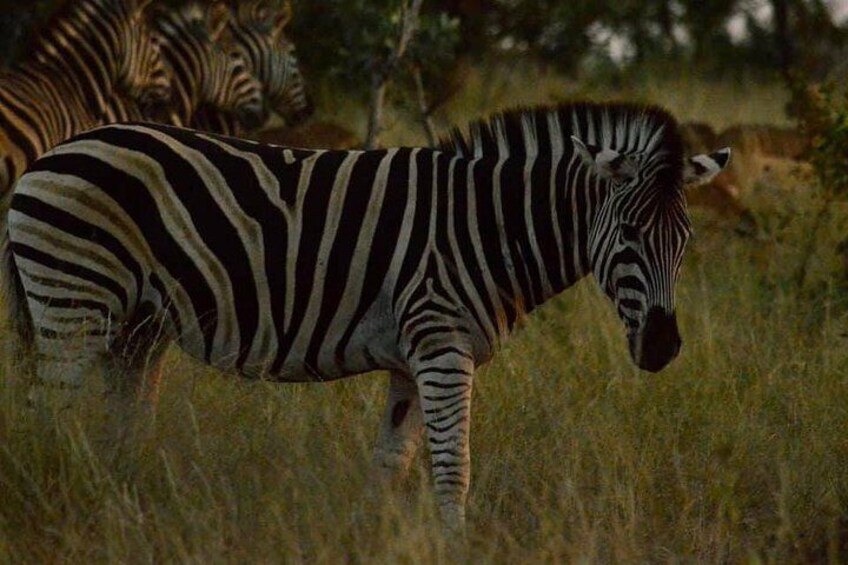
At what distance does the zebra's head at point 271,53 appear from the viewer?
1108 centimetres

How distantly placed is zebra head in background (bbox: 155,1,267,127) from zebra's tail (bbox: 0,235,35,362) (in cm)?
511

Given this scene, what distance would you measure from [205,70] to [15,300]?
5.39 meters

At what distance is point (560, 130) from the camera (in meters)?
5.54

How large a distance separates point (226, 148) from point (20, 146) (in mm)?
3536

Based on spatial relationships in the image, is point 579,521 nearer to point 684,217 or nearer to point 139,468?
point 684,217

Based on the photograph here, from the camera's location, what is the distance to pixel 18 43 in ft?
37.7

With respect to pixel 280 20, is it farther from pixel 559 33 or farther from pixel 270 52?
pixel 559 33

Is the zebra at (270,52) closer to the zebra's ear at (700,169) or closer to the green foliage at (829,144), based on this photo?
the green foliage at (829,144)

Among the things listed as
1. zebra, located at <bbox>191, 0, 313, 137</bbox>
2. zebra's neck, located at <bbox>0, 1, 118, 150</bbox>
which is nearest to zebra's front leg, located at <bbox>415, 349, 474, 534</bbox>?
zebra's neck, located at <bbox>0, 1, 118, 150</bbox>

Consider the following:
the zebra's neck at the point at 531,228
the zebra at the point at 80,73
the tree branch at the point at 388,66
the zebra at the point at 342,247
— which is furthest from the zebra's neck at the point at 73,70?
the zebra's neck at the point at 531,228

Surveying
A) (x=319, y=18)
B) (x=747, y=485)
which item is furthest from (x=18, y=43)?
(x=747, y=485)

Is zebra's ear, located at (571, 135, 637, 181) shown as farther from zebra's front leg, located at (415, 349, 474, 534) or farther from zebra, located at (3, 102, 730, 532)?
zebra's front leg, located at (415, 349, 474, 534)

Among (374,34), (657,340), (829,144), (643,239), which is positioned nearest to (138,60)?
(374,34)

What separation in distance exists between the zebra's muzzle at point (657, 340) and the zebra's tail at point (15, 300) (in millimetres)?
2050
